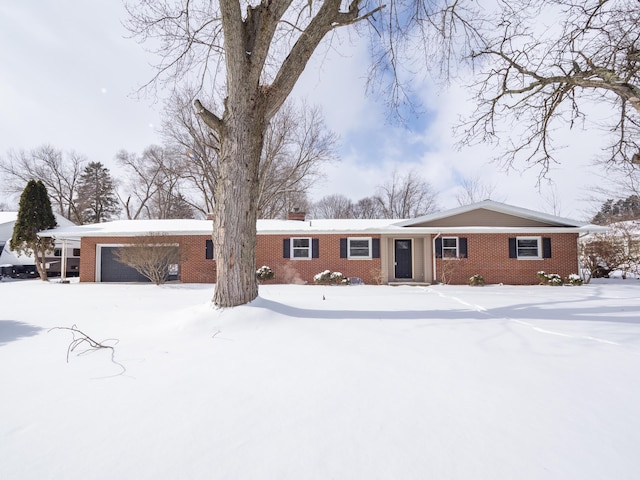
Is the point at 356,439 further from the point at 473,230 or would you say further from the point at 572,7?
the point at 473,230

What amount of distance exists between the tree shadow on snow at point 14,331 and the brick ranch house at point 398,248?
9913 mm

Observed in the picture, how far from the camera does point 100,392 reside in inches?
90.8

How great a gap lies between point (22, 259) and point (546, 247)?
29.3 meters

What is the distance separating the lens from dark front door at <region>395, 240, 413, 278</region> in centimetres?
1498

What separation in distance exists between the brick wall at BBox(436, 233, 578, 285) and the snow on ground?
10265mm

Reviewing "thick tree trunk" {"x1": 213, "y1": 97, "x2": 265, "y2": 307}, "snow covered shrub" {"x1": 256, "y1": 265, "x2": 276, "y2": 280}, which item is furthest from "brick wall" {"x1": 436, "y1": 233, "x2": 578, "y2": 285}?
"thick tree trunk" {"x1": 213, "y1": 97, "x2": 265, "y2": 307}

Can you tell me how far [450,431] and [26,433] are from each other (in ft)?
8.63

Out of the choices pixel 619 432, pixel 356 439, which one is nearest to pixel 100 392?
pixel 356 439

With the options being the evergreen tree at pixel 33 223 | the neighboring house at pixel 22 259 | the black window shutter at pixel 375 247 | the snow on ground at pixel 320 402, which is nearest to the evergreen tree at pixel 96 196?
the neighboring house at pixel 22 259

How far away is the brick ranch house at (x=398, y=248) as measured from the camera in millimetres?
13703

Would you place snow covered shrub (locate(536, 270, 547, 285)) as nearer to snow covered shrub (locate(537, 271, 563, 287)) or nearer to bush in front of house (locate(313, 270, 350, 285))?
snow covered shrub (locate(537, 271, 563, 287))

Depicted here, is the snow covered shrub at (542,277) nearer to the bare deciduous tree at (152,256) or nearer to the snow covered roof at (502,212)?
the snow covered roof at (502,212)

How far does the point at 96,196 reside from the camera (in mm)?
33844

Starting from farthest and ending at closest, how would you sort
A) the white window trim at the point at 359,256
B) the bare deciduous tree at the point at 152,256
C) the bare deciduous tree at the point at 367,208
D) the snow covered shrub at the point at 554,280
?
the bare deciduous tree at the point at 367,208, the white window trim at the point at 359,256, the bare deciduous tree at the point at 152,256, the snow covered shrub at the point at 554,280
